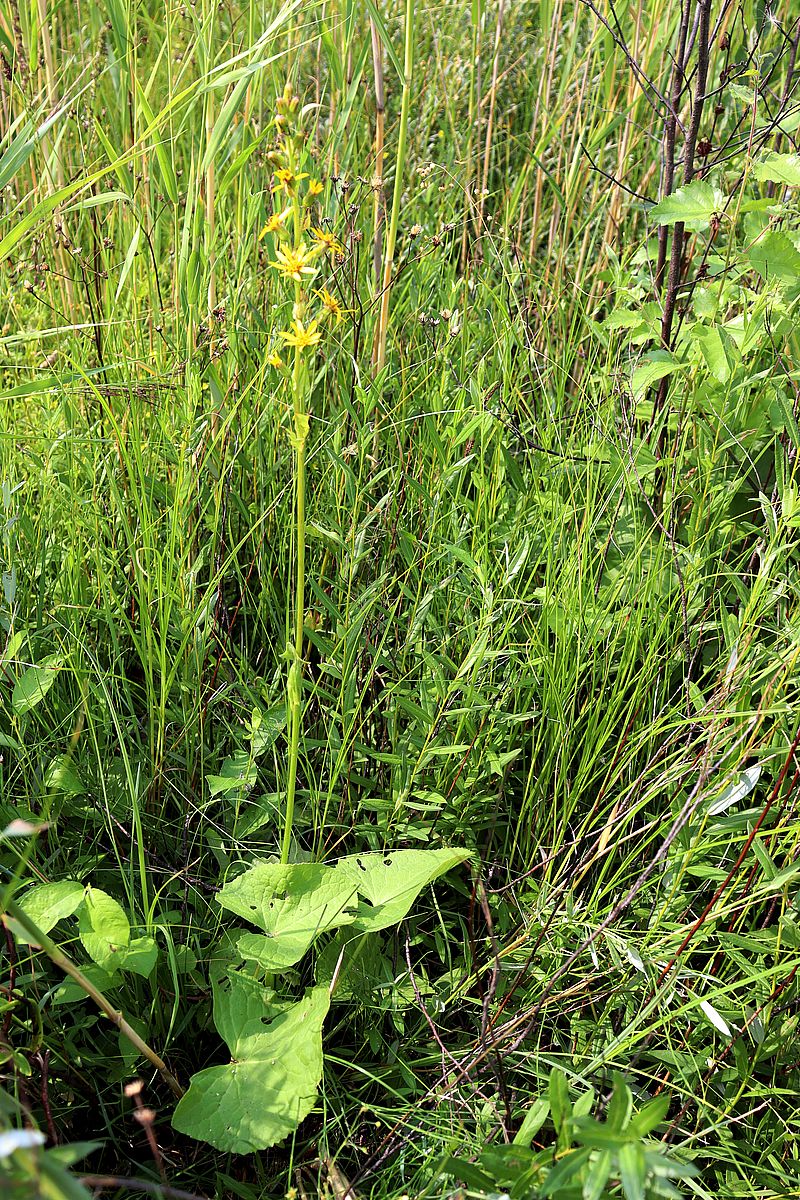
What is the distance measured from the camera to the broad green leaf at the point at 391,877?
1.24m

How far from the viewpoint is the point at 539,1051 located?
1227 mm

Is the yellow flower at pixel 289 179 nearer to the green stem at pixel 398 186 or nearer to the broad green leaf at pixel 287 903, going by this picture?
the green stem at pixel 398 186

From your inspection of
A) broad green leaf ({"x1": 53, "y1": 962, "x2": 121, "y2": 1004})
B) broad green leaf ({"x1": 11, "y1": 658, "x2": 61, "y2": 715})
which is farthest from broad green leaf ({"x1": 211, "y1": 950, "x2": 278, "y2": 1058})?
broad green leaf ({"x1": 11, "y1": 658, "x2": 61, "y2": 715})

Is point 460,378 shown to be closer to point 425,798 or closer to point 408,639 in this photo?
point 408,639

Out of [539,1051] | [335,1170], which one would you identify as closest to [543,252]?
[539,1051]

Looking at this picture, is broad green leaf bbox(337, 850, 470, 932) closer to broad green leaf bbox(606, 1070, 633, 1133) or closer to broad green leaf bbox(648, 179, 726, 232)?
broad green leaf bbox(606, 1070, 633, 1133)

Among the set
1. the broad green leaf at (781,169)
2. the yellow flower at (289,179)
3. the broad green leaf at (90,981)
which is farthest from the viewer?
the broad green leaf at (781,169)

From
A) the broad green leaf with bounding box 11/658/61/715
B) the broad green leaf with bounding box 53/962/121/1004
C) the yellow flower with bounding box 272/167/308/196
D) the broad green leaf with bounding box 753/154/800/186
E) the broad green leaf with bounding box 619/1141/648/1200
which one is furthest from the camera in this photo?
the broad green leaf with bounding box 753/154/800/186

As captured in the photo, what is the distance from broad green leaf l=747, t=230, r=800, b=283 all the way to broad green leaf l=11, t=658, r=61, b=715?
1310 mm

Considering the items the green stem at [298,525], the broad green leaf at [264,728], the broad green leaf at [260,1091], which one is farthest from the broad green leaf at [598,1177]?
the broad green leaf at [264,728]

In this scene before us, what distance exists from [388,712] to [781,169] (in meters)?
Result: 1.10

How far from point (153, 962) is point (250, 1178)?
0.31 metres

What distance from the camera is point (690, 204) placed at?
1613mm

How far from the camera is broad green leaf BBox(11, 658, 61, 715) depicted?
1340 mm
